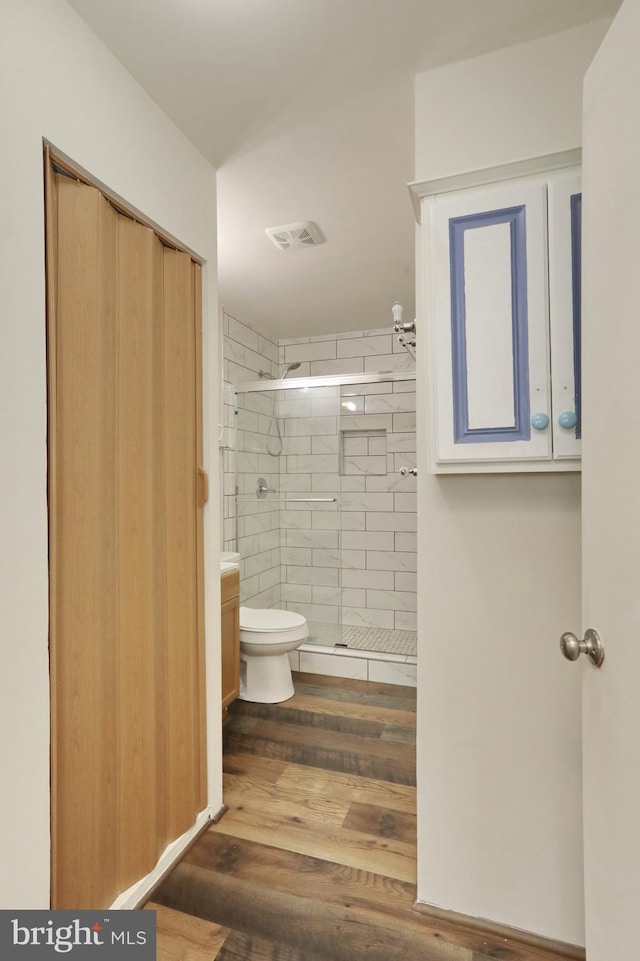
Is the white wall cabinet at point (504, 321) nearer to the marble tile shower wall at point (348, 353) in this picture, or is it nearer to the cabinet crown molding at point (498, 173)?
the cabinet crown molding at point (498, 173)

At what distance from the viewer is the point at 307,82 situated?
1533 mm

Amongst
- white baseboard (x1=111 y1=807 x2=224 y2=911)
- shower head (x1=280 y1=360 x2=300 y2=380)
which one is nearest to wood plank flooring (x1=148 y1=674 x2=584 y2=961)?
white baseboard (x1=111 y1=807 x2=224 y2=911)

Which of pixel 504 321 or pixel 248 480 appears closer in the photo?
pixel 504 321

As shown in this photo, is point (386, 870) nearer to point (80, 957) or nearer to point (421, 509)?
point (80, 957)

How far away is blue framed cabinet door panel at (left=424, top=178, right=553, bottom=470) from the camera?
125cm

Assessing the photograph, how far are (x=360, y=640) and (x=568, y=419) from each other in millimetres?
2759

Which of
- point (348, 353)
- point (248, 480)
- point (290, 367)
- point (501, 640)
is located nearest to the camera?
point (501, 640)

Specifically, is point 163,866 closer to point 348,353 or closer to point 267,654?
point 267,654

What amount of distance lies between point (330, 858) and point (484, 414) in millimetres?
1563

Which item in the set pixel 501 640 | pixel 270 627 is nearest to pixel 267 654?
pixel 270 627

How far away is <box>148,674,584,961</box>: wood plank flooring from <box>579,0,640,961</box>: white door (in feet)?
2.18

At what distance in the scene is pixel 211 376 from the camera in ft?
6.17

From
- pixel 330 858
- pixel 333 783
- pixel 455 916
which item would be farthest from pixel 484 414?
pixel 333 783

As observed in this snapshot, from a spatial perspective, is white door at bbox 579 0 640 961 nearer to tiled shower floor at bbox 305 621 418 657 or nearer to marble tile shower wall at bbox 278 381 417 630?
tiled shower floor at bbox 305 621 418 657
